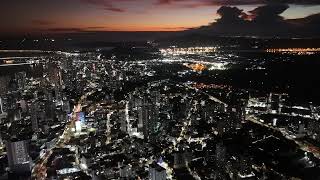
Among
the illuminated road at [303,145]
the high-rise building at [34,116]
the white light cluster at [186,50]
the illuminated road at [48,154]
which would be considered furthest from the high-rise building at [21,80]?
the white light cluster at [186,50]

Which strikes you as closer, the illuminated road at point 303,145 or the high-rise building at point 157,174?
the high-rise building at point 157,174

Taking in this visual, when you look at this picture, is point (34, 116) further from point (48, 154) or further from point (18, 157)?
point (18, 157)

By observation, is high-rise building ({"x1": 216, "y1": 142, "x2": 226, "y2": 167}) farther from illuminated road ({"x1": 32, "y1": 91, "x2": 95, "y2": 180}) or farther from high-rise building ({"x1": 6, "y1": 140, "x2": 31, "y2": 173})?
high-rise building ({"x1": 6, "y1": 140, "x2": 31, "y2": 173})

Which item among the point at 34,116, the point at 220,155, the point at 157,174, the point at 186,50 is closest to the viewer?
the point at 157,174

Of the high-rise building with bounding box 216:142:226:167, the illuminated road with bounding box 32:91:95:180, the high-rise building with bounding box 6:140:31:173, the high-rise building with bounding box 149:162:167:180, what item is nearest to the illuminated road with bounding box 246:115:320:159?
the high-rise building with bounding box 216:142:226:167

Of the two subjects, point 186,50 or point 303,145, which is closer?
point 303,145

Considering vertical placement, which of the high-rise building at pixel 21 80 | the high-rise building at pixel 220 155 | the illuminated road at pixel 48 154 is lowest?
the illuminated road at pixel 48 154

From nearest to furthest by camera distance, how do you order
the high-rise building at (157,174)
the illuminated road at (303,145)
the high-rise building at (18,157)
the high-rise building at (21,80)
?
the high-rise building at (157,174), the high-rise building at (18,157), the illuminated road at (303,145), the high-rise building at (21,80)

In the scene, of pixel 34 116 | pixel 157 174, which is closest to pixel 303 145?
pixel 157 174

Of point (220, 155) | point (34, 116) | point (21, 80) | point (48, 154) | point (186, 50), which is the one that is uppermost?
point (186, 50)

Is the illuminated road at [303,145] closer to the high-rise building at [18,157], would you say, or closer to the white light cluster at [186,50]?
the high-rise building at [18,157]
